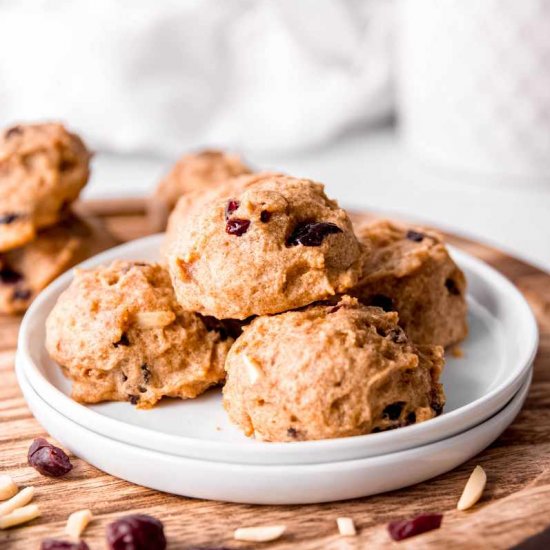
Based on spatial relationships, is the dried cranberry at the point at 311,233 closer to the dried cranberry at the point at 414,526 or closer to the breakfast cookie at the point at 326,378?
the breakfast cookie at the point at 326,378

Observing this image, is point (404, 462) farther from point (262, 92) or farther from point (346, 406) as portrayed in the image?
point (262, 92)

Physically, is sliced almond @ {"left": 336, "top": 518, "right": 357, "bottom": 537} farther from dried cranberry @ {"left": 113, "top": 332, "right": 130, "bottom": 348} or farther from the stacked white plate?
dried cranberry @ {"left": 113, "top": 332, "right": 130, "bottom": 348}

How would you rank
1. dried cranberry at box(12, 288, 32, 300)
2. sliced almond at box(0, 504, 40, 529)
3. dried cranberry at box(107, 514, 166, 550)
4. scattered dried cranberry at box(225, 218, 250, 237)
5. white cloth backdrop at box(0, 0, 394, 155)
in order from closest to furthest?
dried cranberry at box(107, 514, 166, 550), sliced almond at box(0, 504, 40, 529), scattered dried cranberry at box(225, 218, 250, 237), dried cranberry at box(12, 288, 32, 300), white cloth backdrop at box(0, 0, 394, 155)

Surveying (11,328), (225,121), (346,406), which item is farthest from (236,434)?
(225,121)

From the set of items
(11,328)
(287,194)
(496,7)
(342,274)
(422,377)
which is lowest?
(11,328)

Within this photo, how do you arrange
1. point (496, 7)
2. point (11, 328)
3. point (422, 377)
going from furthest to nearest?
point (496, 7)
point (11, 328)
point (422, 377)

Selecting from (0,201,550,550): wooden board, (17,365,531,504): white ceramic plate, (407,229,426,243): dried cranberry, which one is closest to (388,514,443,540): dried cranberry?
(0,201,550,550): wooden board

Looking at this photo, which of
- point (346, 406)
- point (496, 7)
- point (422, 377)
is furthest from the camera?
point (496, 7)
